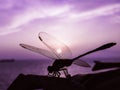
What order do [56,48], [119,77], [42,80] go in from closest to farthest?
[119,77] → [42,80] → [56,48]

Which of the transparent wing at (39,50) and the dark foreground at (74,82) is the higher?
the transparent wing at (39,50)

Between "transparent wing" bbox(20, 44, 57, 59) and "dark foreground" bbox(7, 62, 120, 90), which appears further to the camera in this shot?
"transparent wing" bbox(20, 44, 57, 59)

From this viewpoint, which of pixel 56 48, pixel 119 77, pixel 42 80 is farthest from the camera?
pixel 56 48

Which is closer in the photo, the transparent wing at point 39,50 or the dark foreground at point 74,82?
the dark foreground at point 74,82

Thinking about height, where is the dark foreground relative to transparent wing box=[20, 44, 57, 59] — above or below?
below

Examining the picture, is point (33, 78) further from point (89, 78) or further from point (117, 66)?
point (117, 66)

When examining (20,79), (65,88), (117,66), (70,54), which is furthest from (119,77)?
(20,79)

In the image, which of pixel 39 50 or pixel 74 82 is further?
pixel 39 50

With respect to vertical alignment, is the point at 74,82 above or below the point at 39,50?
below
